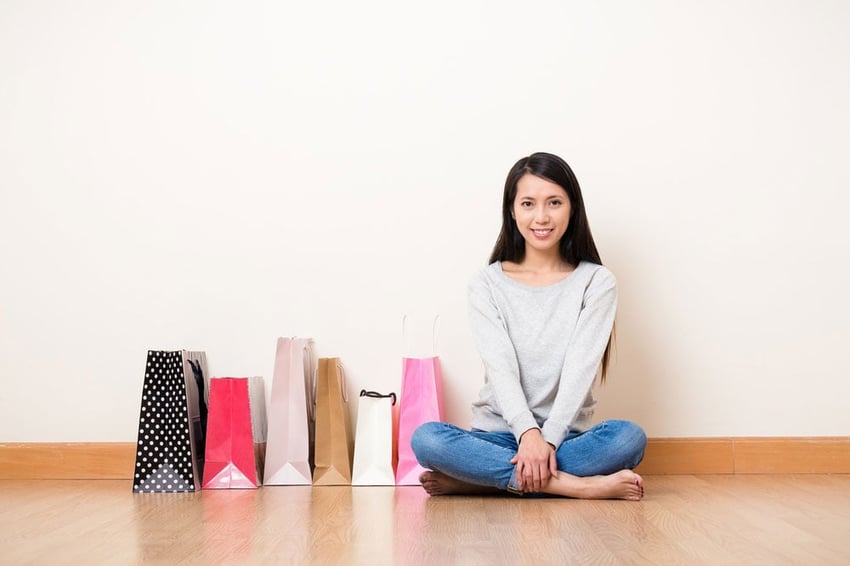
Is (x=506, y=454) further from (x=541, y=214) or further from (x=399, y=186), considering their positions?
(x=399, y=186)

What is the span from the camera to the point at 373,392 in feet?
8.91

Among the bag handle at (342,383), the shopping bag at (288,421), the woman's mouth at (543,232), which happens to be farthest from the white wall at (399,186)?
the woman's mouth at (543,232)

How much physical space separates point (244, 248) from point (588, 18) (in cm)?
121

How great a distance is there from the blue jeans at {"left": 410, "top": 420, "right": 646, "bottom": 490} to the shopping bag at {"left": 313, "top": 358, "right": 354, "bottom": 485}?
0.39 m

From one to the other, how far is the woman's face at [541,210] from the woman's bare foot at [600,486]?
0.63 metres

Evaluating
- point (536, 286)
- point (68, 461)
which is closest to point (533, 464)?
point (536, 286)

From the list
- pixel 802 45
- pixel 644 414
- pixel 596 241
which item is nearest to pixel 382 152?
pixel 596 241

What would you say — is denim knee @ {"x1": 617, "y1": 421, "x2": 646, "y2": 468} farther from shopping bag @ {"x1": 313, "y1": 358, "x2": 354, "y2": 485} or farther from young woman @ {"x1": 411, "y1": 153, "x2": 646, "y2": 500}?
shopping bag @ {"x1": 313, "y1": 358, "x2": 354, "y2": 485}

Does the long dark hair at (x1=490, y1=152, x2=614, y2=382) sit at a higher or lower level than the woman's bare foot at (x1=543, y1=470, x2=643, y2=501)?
higher

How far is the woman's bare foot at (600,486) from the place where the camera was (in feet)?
7.00

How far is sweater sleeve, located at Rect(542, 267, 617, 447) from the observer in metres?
2.28

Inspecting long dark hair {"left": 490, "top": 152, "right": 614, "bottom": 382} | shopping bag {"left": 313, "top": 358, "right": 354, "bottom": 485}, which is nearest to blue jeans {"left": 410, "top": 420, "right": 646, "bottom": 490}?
long dark hair {"left": 490, "top": 152, "right": 614, "bottom": 382}

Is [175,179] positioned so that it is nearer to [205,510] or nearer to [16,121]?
[16,121]

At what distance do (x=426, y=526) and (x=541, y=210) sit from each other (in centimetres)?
95
